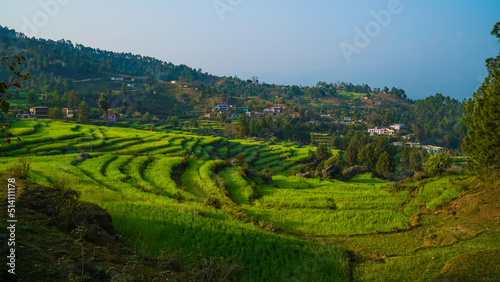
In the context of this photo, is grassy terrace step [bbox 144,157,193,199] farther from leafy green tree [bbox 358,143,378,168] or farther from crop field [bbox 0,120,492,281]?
leafy green tree [bbox 358,143,378,168]

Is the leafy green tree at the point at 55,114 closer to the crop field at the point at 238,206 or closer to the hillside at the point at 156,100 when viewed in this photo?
the hillside at the point at 156,100

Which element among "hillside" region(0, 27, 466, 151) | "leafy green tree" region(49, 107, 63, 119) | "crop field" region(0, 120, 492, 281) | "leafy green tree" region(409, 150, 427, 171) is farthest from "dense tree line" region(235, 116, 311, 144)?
"crop field" region(0, 120, 492, 281)

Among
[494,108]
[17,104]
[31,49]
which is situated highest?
[31,49]

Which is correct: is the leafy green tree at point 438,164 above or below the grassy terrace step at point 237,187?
above

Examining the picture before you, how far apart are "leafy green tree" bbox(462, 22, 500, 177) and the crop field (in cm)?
204

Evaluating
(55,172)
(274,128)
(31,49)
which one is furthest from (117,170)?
(31,49)

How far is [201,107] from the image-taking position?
11169 centimetres

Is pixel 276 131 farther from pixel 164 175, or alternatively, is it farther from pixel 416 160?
pixel 164 175

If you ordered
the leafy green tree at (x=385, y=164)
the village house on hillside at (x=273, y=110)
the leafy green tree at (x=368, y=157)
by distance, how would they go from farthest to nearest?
the village house on hillside at (x=273, y=110), the leafy green tree at (x=368, y=157), the leafy green tree at (x=385, y=164)

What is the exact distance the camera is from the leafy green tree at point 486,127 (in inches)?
701

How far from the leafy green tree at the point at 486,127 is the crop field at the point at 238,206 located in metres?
2.04

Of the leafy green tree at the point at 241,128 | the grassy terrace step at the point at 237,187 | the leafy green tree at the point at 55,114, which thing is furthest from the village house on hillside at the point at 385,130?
the leafy green tree at the point at 55,114

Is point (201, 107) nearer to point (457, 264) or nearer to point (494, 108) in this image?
point (494, 108)

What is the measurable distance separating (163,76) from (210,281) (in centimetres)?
19238
